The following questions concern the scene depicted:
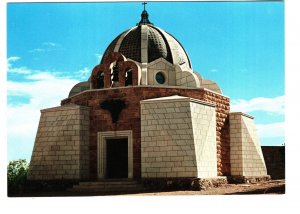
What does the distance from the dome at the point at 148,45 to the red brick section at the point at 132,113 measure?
314cm

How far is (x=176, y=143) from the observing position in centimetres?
1575

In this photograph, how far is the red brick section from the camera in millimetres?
16750

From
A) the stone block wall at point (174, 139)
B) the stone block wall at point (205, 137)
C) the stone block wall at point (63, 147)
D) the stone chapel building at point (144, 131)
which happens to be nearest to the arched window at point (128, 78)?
the stone chapel building at point (144, 131)

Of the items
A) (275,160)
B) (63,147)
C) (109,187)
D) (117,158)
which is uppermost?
(63,147)

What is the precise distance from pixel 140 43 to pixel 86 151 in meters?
5.76

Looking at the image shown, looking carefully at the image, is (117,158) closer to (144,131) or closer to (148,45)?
(144,131)

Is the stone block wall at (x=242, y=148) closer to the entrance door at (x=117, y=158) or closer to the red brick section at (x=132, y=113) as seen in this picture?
the red brick section at (x=132, y=113)

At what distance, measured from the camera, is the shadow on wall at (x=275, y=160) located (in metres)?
22.9

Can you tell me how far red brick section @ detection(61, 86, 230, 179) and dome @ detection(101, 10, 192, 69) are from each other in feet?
10.3

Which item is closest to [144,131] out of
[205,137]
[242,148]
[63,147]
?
[205,137]

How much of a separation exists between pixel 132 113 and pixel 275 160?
945 centimetres

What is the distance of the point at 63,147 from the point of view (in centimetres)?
1700
